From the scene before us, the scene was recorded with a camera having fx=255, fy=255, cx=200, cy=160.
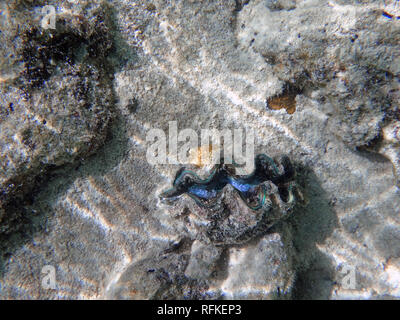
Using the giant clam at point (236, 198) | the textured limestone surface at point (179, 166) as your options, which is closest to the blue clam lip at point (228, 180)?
the giant clam at point (236, 198)

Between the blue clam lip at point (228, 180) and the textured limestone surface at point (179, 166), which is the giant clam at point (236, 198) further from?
the textured limestone surface at point (179, 166)

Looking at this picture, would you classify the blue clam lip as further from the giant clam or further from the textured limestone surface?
the textured limestone surface

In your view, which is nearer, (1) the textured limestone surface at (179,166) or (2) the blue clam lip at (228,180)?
(2) the blue clam lip at (228,180)

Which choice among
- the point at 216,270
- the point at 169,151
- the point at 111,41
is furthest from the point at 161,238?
the point at 111,41

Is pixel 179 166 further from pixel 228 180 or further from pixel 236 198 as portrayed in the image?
pixel 236 198

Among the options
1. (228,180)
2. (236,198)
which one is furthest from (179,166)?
(236,198)

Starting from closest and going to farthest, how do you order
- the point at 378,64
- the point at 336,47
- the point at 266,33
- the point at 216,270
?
the point at 378,64 → the point at 336,47 → the point at 216,270 → the point at 266,33

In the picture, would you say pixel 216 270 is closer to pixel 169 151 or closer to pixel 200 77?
pixel 169 151
